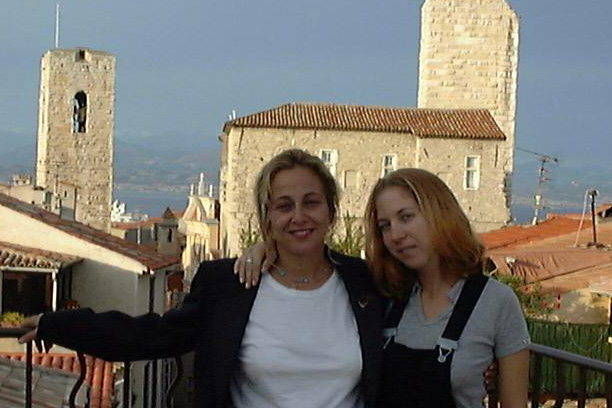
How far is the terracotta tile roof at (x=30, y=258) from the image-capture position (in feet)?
55.9

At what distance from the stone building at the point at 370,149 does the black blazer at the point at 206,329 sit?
107 ft

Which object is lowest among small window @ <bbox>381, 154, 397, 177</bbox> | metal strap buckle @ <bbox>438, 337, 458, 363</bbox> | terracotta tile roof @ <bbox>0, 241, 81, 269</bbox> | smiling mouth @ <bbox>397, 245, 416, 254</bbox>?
terracotta tile roof @ <bbox>0, 241, 81, 269</bbox>

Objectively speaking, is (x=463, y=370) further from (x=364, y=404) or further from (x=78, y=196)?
(x=78, y=196)

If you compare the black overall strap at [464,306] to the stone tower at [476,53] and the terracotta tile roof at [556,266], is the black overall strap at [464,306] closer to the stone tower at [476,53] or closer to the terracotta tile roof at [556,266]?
the terracotta tile roof at [556,266]

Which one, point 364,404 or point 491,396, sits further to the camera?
point 491,396

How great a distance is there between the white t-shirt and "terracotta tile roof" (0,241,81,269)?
46.1ft

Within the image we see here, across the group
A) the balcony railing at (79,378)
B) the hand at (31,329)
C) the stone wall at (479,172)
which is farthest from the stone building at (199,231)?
the hand at (31,329)

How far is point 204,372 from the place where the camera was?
137 inches

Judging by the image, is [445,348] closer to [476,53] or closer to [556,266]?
[556,266]

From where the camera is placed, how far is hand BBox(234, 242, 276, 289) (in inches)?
138

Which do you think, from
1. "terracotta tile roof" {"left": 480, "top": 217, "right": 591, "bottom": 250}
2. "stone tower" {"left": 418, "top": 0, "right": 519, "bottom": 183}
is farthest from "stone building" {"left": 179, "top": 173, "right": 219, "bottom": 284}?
"terracotta tile roof" {"left": 480, "top": 217, "right": 591, "bottom": 250}

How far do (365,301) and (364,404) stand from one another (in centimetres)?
33

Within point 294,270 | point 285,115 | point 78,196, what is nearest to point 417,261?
point 294,270

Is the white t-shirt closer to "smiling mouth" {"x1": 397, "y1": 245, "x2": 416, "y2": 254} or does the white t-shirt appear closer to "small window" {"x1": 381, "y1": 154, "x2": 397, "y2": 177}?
"smiling mouth" {"x1": 397, "y1": 245, "x2": 416, "y2": 254}
